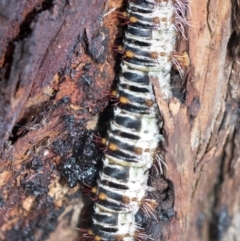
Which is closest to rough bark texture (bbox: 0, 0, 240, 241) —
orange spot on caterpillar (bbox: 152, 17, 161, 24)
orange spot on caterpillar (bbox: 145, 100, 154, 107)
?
orange spot on caterpillar (bbox: 145, 100, 154, 107)

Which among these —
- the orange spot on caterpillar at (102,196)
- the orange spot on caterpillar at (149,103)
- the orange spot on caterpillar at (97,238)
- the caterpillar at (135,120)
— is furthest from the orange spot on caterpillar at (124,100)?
the orange spot on caterpillar at (97,238)

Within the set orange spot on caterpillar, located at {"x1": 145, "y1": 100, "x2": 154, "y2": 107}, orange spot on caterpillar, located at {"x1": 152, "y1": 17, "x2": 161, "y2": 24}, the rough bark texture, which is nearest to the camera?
the rough bark texture

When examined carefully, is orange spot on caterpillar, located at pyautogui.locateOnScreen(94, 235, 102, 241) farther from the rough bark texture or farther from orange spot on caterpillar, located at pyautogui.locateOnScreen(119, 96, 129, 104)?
orange spot on caterpillar, located at pyautogui.locateOnScreen(119, 96, 129, 104)

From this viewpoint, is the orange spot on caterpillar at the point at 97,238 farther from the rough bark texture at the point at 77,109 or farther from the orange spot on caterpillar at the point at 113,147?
the orange spot on caterpillar at the point at 113,147

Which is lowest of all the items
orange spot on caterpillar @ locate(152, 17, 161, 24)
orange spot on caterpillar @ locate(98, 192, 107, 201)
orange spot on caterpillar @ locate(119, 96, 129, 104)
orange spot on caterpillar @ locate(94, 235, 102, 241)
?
orange spot on caterpillar @ locate(94, 235, 102, 241)

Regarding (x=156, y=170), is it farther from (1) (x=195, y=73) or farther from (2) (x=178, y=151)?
(1) (x=195, y=73)

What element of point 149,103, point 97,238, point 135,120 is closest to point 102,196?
point 97,238
